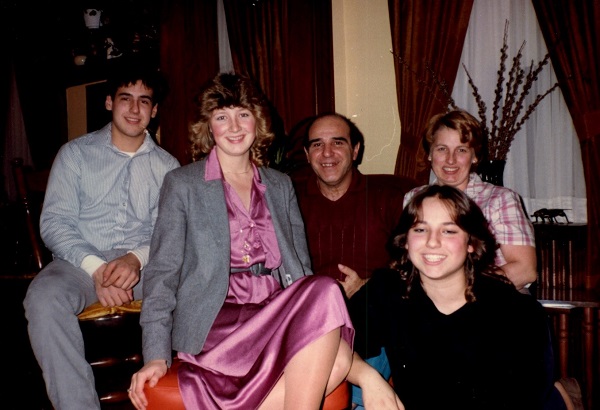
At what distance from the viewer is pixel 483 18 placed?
11.1 feet

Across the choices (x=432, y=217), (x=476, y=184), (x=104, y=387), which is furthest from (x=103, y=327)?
(x=476, y=184)

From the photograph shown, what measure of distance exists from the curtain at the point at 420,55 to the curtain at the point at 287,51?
587mm

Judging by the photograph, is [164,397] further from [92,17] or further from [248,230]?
[92,17]

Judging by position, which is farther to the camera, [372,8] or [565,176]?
[372,8]

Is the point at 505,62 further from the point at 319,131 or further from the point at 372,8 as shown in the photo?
the point at 319,131

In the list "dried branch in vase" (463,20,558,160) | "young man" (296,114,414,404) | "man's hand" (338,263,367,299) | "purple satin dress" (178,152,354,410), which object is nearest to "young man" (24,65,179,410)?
"purple satin dress" (178,152,354,410)

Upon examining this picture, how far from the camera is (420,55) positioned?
3.43 meters

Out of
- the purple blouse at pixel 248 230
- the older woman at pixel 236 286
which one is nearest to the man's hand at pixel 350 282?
the older woman at pixel 236 286

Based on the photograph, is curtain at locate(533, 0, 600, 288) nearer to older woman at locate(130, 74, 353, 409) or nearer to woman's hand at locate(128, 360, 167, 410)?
older woman at locate(130, 74, 353, 409)

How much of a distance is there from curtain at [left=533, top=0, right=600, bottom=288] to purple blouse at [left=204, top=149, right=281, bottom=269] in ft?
6.50

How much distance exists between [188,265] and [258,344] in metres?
0.39

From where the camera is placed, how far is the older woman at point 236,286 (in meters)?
1.50

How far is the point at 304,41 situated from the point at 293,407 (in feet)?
10.1

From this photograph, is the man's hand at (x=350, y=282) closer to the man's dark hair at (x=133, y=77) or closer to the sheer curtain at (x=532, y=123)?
the man's dark hair at (x=133, y=77)
